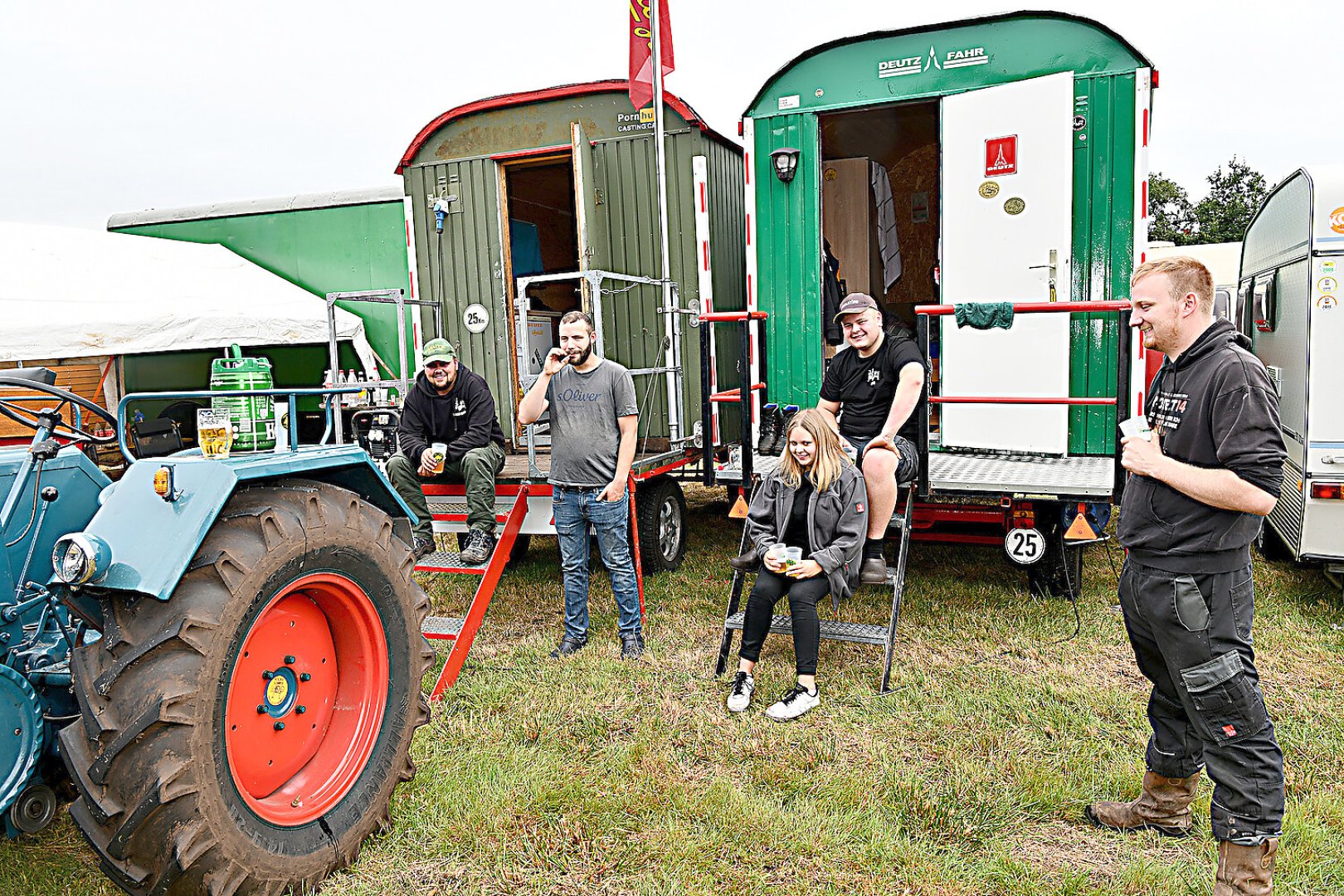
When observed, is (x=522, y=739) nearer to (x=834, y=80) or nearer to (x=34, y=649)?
(x=34, y=649)

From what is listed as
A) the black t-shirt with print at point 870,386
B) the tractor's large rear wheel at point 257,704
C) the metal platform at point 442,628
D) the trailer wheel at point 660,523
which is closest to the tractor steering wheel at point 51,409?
the tractor's large rear wheel at point 257,704

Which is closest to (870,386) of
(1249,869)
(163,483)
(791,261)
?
(791,261)

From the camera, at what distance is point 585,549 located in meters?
4.81

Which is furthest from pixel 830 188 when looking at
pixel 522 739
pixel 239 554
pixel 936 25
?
pixel 239 554

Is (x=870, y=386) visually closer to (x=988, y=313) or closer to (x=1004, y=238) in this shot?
(x=988, y=313)

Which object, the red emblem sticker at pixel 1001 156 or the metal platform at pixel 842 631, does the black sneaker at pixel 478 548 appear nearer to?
the metal platform at pixel 842 631

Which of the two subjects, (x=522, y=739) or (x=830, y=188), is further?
(x=830, y=188)

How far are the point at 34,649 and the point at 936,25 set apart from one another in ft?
18.0

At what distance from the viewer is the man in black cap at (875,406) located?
443 cm

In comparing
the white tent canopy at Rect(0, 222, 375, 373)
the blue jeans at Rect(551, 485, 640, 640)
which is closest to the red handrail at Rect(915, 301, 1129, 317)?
the blue jeans at Rect(551, 485, 640, 640)

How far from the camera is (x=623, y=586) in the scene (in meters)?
4.74

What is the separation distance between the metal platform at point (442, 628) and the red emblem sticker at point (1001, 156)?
4.08 meters

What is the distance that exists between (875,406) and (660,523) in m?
2.13

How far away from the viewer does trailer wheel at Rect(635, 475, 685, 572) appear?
6188 millimetres
